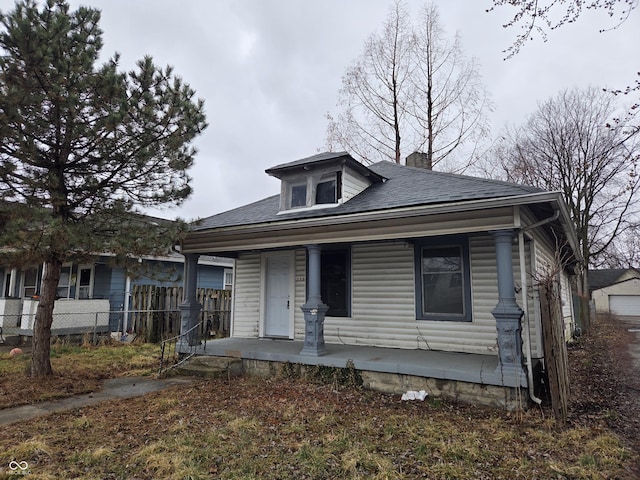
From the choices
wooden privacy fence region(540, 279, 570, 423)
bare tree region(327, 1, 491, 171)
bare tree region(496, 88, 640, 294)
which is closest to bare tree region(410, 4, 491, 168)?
bare tree region(327, 1, 491, 171)

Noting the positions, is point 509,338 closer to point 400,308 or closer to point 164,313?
point 400,308

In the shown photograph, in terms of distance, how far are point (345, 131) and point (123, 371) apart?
15.0 m

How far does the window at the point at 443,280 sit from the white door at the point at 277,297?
3278 millimetres

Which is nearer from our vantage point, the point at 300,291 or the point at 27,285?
the point at 300,291

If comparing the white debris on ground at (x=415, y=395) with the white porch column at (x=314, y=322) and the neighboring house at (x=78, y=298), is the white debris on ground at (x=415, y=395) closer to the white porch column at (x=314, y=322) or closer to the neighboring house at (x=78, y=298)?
the white porch column at (x=314, y=322)

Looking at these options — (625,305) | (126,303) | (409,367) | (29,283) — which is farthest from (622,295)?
(29,283)

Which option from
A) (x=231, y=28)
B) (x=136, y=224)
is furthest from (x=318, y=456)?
(x=231, y=28)

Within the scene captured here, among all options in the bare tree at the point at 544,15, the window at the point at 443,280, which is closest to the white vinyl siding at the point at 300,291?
the window at the point at 443,280

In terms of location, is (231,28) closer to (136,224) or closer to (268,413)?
(136,224)

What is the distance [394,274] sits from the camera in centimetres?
823

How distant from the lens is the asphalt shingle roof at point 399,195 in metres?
6.02

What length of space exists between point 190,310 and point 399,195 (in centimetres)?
516

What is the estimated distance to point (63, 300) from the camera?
1230 cm

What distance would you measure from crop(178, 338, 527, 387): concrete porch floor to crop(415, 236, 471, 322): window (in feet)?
2.58
